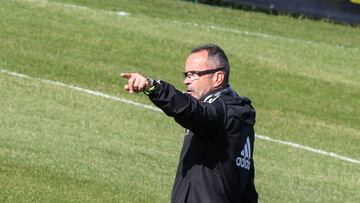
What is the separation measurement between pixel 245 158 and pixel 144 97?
10.2m

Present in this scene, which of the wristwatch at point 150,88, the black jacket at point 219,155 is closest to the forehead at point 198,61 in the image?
the black jacket at point 219,155

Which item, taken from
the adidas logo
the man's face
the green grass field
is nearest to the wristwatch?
the man's face

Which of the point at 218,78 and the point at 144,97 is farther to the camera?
the point at 144,97

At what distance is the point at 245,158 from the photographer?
732 centimetres

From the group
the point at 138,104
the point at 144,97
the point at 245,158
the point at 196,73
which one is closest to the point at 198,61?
the point at 196,73

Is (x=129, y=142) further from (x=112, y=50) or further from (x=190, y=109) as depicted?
(x=190, y=109)

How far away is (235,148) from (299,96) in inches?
471

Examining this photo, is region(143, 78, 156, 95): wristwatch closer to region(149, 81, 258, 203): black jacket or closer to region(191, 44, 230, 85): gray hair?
region(149, 81, 258, 203): black jacket

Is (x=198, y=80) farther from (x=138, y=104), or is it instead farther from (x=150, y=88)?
(x=138, y=104)

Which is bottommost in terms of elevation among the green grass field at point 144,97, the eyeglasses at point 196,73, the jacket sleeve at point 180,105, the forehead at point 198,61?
the green grass field at point 144,97

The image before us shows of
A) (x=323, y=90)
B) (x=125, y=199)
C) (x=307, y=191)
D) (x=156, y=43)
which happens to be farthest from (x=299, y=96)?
(x=125, y=199)

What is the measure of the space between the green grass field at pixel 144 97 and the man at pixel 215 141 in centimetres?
405

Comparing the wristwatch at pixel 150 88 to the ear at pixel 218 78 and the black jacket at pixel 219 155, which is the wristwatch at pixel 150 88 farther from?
the ear at pixel 218 78

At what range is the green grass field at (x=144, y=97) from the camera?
12492 millimetres
